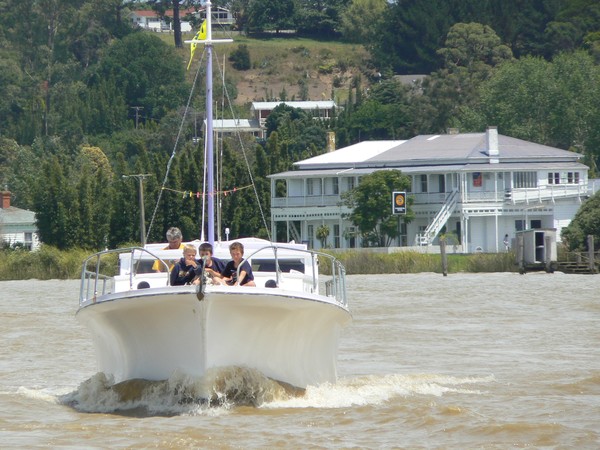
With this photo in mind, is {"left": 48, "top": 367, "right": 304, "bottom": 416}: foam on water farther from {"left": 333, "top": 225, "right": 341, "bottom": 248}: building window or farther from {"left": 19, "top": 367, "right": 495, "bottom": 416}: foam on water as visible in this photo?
{"left": 333, "top": 225, "right": 341, "bottom": 248}: building window

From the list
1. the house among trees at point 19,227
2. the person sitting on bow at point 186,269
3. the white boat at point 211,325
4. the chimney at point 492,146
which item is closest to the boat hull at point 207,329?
the white boat at point 211,325

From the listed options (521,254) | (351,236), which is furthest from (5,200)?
(521,254)

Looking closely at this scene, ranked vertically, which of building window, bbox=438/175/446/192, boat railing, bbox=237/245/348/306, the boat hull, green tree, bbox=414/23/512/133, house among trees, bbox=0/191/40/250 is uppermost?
green tree, bbox=414/23/512/133

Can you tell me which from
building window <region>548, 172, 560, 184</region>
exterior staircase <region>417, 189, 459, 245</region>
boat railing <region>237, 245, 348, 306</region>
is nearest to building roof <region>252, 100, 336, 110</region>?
building window <region>548, 172, 560, 184</region>

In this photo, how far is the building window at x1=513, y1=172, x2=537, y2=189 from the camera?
100088 mm

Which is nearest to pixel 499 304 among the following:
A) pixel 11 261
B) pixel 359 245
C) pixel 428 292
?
pixel 428 292

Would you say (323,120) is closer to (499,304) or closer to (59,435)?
(499,304)

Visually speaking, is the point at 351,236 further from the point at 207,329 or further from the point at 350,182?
the point at 207,329

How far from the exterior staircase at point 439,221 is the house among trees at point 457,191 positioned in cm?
5

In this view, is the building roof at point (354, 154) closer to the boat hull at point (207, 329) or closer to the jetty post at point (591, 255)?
the jetty post at point (591, 255)

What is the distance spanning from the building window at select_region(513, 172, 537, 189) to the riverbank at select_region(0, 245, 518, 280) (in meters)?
18.7

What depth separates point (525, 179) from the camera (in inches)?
3962

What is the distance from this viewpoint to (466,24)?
156 metres

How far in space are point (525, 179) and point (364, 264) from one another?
984 inches
